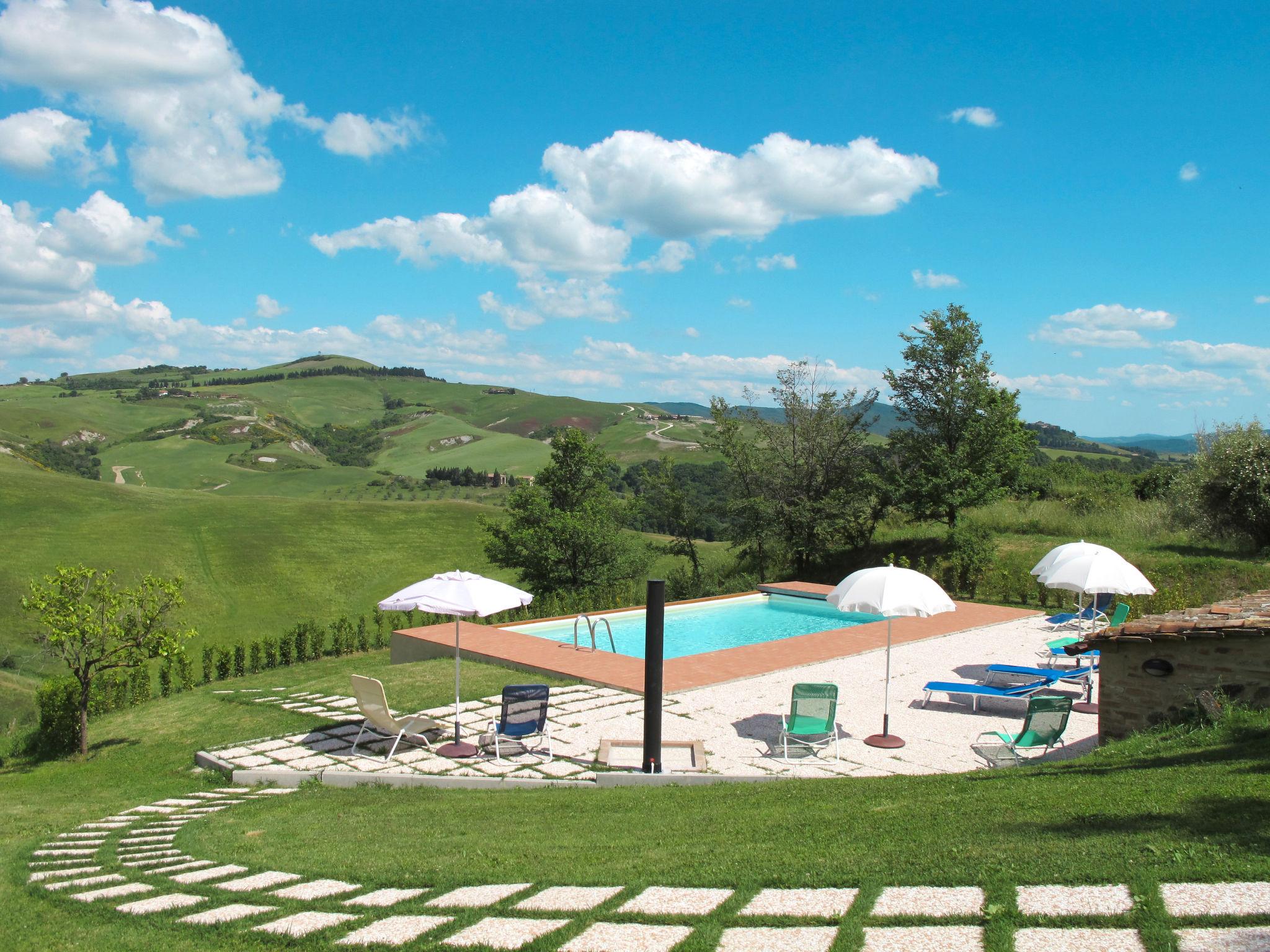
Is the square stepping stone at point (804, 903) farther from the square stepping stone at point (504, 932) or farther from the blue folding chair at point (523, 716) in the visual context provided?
the blue folding chair at point (523, 716)

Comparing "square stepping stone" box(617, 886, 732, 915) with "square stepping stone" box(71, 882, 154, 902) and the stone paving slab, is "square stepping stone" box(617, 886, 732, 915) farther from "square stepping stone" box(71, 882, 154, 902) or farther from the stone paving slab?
"square stepping stone" box(71, 882, 154, 902)

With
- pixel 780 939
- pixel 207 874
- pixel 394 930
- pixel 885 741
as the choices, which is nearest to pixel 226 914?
pixel 207 874

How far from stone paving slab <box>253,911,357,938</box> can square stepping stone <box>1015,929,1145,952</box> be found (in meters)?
2.99

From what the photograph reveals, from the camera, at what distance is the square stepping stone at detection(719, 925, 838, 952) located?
3.43 meters

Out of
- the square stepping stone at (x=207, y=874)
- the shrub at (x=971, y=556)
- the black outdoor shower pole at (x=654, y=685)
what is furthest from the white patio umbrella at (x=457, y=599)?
the shrub at (x=971, y=556)

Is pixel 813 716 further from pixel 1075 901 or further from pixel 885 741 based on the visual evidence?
pixel 1075 901

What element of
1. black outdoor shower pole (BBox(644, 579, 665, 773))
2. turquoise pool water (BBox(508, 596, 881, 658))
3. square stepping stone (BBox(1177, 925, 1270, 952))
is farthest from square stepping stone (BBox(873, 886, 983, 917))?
turquoise pool water (BBox(508, 596, 881, 658))

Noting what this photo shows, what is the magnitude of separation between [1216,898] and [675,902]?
224 centimetres

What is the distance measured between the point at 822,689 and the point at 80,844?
21.7 ft

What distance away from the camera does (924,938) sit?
3402 mm

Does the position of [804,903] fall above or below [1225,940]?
below

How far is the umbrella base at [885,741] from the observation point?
29.2 feet

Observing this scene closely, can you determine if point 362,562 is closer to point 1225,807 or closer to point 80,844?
point 80,844

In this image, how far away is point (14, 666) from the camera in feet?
84.8
